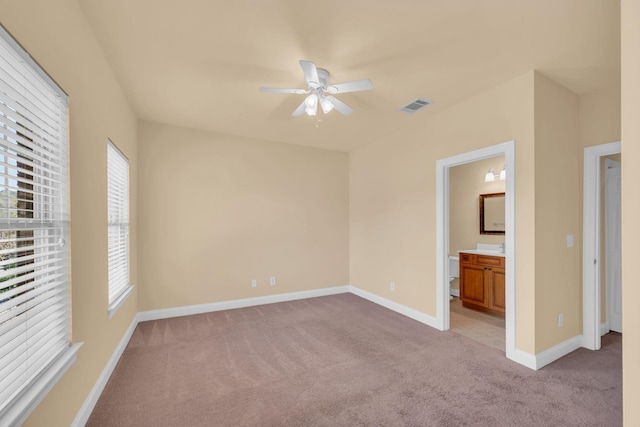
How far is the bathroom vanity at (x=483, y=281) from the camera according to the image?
3.89 meters

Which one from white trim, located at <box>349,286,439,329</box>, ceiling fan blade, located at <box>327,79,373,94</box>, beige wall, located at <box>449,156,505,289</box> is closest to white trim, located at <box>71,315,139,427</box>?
ceiling fan blade, located at <box>327,79,373,94</box>

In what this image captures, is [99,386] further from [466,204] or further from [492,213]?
[492,213]

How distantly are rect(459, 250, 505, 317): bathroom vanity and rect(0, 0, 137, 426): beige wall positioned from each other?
4397 millimetres

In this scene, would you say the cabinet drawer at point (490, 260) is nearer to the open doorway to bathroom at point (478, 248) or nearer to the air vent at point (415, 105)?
the open doorway to bathroom at point (478, 248)

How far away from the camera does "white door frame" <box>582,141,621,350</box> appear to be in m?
2.90

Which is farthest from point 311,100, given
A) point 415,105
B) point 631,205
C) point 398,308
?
point 398,308

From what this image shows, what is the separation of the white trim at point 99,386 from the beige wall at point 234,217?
101cm

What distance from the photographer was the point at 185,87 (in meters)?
2.88

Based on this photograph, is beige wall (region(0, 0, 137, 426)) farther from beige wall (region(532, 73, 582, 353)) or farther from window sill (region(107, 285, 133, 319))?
beige wall (region(532, 73, 582, 353))

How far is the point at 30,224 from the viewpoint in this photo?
1.37m

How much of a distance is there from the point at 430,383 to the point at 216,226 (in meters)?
3.33

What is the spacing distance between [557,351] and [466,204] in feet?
9.41

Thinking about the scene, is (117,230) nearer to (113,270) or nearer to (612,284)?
(113,270)

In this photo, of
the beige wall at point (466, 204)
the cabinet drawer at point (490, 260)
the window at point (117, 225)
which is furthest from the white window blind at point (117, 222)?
the beige wall at point (466, 204)
